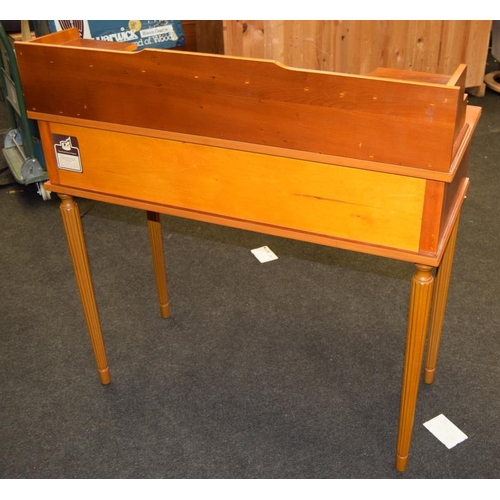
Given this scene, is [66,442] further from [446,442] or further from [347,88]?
[347,88]

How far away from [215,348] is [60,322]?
1.74 ft

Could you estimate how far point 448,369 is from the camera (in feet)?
6.50

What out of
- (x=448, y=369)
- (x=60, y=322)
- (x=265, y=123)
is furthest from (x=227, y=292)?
(x=265, y=123)

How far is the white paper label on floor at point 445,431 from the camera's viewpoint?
1.74m

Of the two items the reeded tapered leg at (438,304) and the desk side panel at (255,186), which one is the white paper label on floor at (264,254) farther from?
the desk side panel at (255,186)

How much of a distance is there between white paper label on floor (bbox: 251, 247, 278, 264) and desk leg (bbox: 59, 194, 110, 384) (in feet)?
2.64

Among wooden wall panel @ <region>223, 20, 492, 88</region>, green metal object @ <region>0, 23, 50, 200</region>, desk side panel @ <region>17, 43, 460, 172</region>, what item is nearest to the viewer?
desk side panel @ <region>17, 43, 460, 172</region>

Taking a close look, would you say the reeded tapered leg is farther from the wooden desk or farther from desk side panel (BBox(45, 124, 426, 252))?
desk side panel (BBox(45, 124, 426, 252))

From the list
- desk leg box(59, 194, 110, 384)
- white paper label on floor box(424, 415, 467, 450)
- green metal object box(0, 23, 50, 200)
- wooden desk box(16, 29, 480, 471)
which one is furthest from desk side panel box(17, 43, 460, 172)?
green metal object box(0, 23, 50, 200)

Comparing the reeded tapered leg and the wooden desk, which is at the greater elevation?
the wooden desk

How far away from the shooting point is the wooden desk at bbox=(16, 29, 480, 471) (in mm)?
1188

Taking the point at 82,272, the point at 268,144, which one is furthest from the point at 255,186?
the point at 82,272
